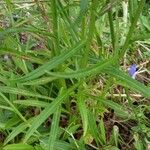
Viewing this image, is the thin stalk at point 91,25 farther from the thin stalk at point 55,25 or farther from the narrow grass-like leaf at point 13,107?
the narrow grass-like leaf at point 13,107

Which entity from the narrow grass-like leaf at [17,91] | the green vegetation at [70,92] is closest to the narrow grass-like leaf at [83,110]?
the green vegetation at [70,92]

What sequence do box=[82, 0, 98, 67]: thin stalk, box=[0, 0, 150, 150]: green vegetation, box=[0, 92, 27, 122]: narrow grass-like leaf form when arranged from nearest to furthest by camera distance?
1. box=[82, 0, 98, 67]: thin stalk
2. box=[0, 0, 150, 150]: green vegetation
3. box=[0, 92, 27, 122]: narrow grass-like leaf

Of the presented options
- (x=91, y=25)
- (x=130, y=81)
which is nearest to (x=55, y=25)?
(x=91, y=25)

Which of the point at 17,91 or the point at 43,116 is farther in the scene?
the point at 17,91

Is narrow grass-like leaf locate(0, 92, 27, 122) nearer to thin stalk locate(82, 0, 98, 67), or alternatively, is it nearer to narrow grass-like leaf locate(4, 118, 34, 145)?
narrow grass-like leaf locate(4, 118, 34, 145)

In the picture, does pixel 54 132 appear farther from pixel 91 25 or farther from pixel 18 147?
pixel 91 25

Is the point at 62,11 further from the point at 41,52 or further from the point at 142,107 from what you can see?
the point at 142,107

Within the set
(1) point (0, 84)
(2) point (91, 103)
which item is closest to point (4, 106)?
(1) point (0, 84)

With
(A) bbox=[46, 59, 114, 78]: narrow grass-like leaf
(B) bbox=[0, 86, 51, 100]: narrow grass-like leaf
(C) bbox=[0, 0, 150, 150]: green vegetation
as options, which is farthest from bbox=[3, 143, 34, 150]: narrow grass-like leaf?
(A) bbox=[46, 59, 114, 78]: narrow grass-like leaf

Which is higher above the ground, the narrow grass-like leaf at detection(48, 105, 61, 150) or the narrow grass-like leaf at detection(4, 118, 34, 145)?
the narrow grass-like leaf at detection(48, 105, 61, 150)
